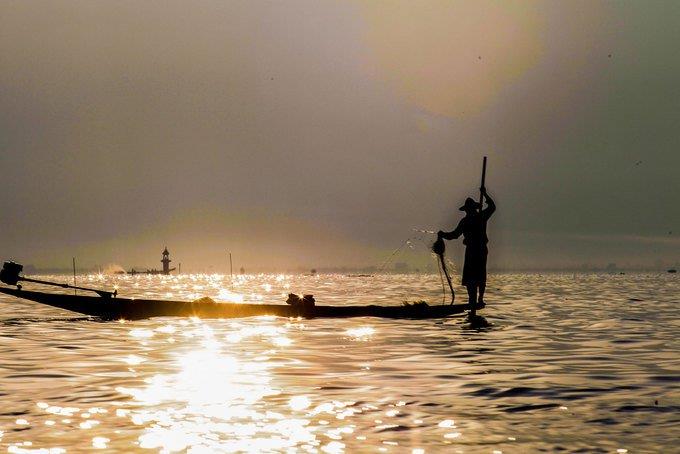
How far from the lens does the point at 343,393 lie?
12180 millimetres

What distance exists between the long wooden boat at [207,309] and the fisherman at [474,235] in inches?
74.6

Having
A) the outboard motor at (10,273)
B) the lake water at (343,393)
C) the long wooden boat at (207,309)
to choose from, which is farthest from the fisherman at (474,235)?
the outboard motor at (10,273)

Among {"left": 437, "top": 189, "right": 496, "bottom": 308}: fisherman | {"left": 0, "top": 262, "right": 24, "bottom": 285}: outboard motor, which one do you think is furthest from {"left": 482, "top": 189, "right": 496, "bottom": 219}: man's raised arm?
{"left": 0, "top": 262, "right": 24, "bottom": 285}: outboard motor

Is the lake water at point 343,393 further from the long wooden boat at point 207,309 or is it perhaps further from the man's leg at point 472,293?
the long wooden boat at point 207,309

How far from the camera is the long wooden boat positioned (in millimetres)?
28859

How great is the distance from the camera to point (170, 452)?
27.1 ft

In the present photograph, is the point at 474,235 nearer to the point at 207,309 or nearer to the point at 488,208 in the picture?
the point at 488,208

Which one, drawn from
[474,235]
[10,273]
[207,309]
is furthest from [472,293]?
[10,273]

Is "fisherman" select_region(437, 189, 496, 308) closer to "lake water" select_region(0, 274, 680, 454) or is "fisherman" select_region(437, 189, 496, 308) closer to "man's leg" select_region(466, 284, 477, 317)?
"man's leg" select_region(466, 284, 477, 317)

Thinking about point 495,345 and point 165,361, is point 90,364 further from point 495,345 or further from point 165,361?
point 495,345

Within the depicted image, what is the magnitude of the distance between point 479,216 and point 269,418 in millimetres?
17675

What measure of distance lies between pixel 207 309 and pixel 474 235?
34.4 feet

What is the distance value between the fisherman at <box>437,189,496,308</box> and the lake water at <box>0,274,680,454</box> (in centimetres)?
415

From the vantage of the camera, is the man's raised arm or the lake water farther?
the man's raised arm
